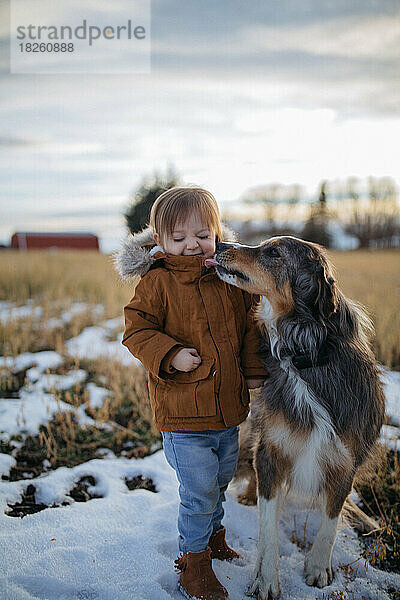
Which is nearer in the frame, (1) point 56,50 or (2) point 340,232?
(1) point 56,50

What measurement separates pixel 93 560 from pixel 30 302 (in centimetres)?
680

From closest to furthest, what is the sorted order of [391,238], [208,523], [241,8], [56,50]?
[208,523], [56,50], [241,8], [391,238]

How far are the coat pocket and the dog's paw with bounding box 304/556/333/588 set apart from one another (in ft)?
3.27

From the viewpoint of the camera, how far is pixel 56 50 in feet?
12.1

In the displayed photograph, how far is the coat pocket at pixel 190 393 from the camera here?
2.18 m

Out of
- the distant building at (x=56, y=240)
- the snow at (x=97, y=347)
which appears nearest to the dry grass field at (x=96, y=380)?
the snow at (x=97, y=347)

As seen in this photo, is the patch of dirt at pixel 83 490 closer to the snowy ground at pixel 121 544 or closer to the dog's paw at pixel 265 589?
the snowy ground at pixel 121 544

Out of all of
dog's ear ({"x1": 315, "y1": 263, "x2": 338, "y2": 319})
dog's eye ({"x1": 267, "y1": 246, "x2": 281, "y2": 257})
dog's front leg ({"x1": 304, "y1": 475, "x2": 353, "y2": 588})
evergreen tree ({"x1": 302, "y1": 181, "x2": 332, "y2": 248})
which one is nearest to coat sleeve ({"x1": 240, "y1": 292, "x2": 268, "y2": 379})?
dog's eye ({"x1": 267, "y1": 246, "x2": 281, "y2": 257})

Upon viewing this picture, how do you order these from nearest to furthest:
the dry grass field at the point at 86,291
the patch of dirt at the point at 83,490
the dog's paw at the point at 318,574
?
the dog's paw at the point at 318,574, the patch of dirt at the point at 83,490, the dry grass field at the point at 86,291

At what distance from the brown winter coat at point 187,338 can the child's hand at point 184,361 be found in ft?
0.10

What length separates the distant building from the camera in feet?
93.0

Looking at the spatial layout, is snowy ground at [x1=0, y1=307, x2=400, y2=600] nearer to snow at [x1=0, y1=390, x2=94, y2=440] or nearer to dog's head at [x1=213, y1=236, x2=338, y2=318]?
snow at [x1=0, y1=390, x2=94, y2=440]

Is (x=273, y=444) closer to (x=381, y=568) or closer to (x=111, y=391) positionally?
(x=381, y=568)

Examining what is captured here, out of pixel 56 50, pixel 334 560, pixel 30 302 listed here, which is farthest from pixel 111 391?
pixel 30 302
